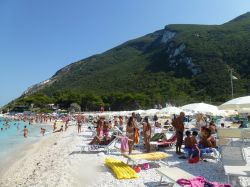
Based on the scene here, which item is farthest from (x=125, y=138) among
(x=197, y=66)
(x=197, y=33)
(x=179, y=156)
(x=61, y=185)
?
(x=197, y=33)

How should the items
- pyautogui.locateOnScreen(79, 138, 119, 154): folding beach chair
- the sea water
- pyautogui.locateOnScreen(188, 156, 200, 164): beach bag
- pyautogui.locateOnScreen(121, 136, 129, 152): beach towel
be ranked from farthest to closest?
1. the sea water
2. pyautogui.locateOnScreen(79, 138, 119, 154): folding beach chair
3. pyautogui.locateOnScreen(121, 136, 129, 152): beach towel
4. pyautogui.locateOnScreen(188, 156, 200, 164): beach bag

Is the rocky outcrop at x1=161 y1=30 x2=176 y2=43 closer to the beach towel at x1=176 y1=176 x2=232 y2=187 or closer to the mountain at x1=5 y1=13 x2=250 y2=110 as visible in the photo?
the mountain at x1=5 y1=13 x2=250 y2=110

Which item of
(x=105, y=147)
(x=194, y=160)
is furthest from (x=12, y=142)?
(x=194, y=160)

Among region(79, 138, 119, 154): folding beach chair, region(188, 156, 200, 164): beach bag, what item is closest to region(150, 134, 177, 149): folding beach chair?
region(79, 138, 119, 154): folding beach chair

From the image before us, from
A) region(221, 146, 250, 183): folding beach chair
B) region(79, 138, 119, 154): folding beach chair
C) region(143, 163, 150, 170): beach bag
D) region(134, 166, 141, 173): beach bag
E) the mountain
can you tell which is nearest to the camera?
region(221, 146, 250, 183): folding beach chair

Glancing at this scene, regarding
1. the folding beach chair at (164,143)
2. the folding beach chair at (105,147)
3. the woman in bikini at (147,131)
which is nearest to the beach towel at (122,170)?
the woman in bikini at (147,131)

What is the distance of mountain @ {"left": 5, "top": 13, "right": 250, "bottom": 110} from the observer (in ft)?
264

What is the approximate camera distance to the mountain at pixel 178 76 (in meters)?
80.4

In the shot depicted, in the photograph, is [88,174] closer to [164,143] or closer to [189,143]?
[189,143]

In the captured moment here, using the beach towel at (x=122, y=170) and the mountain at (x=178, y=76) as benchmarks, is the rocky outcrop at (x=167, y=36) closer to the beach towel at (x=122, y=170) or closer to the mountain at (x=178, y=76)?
the mountain at (x=178, y=76)

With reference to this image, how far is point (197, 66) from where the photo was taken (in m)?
91.4

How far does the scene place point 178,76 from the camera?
96.8 metres

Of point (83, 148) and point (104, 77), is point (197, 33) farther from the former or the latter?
point (83, 148)

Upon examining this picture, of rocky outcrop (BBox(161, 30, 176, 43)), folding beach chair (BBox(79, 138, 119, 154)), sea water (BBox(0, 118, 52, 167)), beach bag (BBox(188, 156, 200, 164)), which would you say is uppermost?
rocky outcrop (BBox(161, 30, 176, 43))
